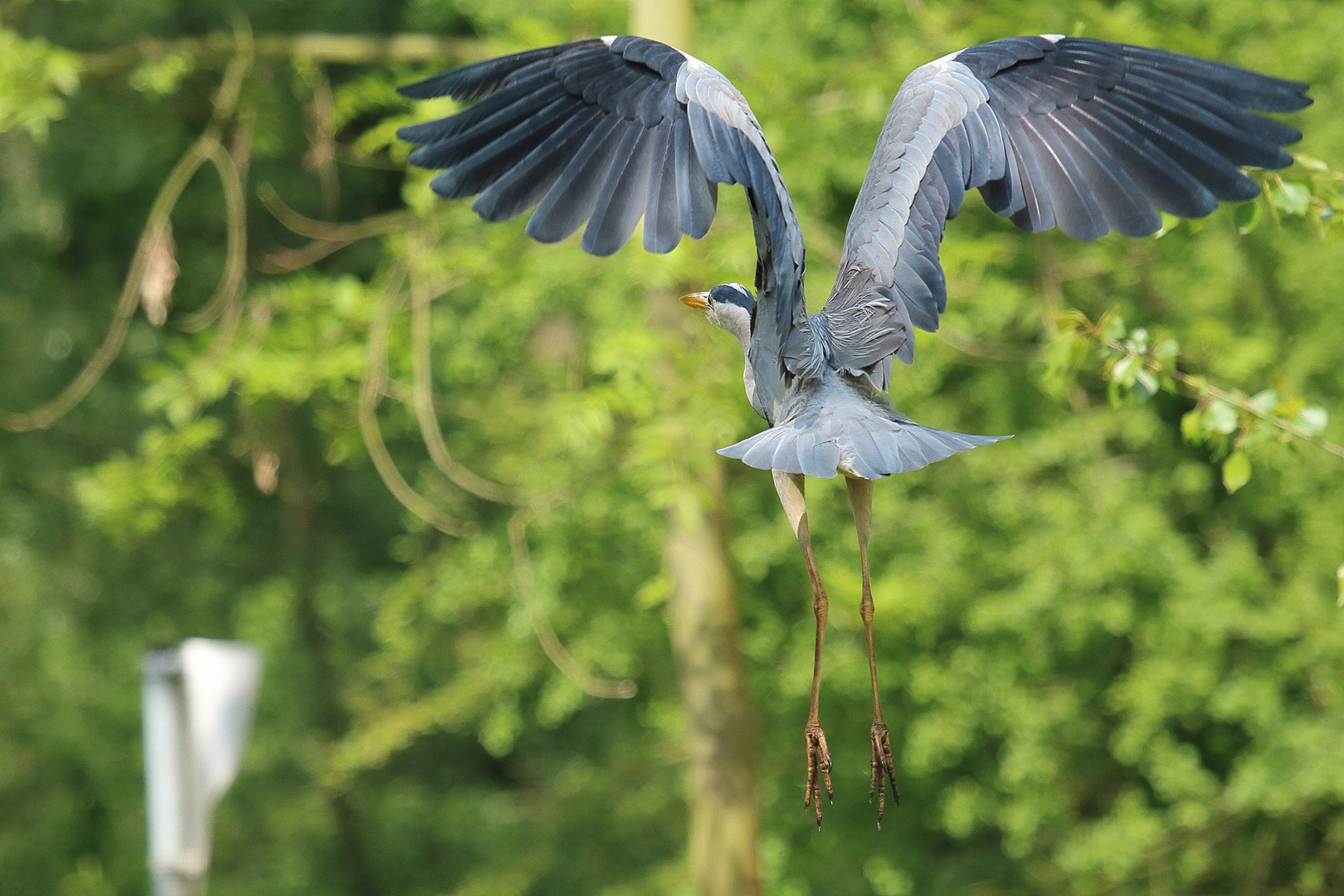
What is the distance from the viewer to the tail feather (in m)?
1.90

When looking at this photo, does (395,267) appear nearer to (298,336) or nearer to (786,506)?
(298,336)

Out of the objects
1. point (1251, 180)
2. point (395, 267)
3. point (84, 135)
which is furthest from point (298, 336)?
point (1251, 180)

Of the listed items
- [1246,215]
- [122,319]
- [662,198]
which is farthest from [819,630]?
[122,319]

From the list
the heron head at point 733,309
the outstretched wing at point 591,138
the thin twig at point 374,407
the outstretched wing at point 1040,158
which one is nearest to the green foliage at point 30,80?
the thin twig at point 374,407

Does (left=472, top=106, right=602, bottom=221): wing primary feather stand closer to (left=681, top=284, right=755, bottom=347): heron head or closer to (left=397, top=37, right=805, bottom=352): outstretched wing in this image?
(left=397, top=37, right=805, bottom=352): outstretched wing

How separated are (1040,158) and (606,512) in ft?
15.1

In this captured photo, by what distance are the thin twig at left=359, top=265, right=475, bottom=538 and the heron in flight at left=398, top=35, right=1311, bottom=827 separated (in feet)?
8.18

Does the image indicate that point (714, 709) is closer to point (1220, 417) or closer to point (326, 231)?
point (326, 231)

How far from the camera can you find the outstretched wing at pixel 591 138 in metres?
2.30

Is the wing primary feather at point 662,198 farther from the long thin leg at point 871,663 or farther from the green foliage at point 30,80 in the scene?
the green foliage at point 30,80

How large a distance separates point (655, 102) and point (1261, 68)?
4.71 m

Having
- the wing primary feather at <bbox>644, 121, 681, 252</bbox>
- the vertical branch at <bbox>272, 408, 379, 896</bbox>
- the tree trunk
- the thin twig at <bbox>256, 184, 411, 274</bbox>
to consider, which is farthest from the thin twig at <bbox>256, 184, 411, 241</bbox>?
the wing primary feather at <bbox>644, 121, 681, 252</bbox>

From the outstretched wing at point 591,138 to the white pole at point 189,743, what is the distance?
1583 mm

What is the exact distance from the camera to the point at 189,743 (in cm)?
333
